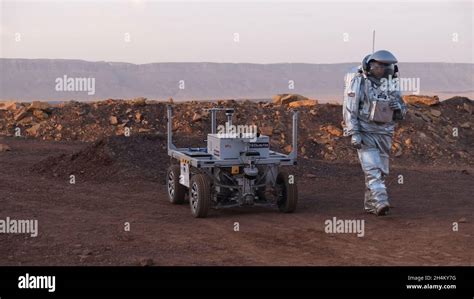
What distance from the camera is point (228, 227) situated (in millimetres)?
11492

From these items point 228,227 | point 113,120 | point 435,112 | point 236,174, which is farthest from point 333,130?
point 228,227

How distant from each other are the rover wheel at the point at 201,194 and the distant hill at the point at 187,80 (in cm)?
8755

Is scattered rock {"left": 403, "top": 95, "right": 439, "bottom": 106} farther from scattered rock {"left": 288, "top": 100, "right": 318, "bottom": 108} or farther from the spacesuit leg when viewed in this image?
the spacesuit leg

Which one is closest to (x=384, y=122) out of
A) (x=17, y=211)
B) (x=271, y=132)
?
(x=17, y=211)

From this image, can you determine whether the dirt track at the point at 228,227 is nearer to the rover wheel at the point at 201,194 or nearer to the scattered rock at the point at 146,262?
the scattered rock at the point at 146,262

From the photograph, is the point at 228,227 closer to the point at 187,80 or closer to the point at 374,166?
the point at 374,166

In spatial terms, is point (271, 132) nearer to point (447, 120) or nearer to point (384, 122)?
point (447, 120)

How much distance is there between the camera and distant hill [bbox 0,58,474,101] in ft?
340

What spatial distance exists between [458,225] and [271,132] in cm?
1406

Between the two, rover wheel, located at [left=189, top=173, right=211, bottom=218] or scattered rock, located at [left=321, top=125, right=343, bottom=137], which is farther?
scattered rock, located at [left=321, top=125, right=343, bottom=137]

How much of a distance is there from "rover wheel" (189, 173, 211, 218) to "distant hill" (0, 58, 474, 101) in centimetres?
8755

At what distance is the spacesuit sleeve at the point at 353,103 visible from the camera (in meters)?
12.5

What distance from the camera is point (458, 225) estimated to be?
1161 cm

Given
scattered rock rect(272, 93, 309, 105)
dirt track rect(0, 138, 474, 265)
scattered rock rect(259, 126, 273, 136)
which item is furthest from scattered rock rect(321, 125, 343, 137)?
dirt track rect(0, 138, 474, 265)
